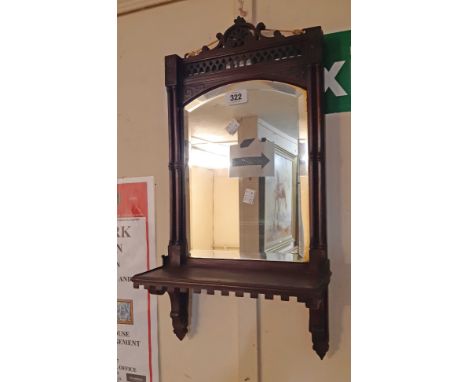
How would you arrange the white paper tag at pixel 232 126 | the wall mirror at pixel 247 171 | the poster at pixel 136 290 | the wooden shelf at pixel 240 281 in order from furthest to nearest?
the poster at pixel 136 290 → the white paper tag at pixel 232 126 → the wall mirror at pixel 247 171 → the wooden shelf at pixel 240 281

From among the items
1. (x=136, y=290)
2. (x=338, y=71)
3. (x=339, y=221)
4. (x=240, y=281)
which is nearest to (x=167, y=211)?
(x=136, y=290)

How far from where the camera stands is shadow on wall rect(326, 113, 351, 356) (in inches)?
31.0

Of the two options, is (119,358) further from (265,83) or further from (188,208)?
(265,83)

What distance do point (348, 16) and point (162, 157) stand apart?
2.15ft

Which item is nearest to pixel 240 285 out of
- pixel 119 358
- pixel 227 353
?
pixel 227 353

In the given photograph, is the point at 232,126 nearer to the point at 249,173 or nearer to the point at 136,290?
the point at 249,173

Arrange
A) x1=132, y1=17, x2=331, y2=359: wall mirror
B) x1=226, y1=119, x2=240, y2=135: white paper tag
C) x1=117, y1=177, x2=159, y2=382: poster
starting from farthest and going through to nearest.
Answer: x1=117, y1=177, x2=159, y2=382: poster
x1=226, y1=119, x2=240, y2=135: white paper tag
x1=132, y1=17, x2=331, y2=359: wall mirror

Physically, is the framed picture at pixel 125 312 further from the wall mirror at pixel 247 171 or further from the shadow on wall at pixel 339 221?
the shadow on wall at pixel 339 221

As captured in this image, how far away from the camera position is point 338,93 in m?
0.79

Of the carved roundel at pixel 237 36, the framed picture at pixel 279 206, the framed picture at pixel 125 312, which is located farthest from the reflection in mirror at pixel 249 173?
the framed picture at pixel 125 312

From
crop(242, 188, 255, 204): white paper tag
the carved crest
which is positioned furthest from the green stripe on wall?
crop(242, 188, 255, 204): white paper tag

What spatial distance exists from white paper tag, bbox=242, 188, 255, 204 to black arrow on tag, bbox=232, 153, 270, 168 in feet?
0.23

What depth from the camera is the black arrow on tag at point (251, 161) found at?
32.4 inches

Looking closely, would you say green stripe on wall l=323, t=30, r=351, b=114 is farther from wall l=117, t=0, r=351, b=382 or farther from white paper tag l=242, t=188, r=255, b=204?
white paper tag l=242, t=188, r=255, b=204
